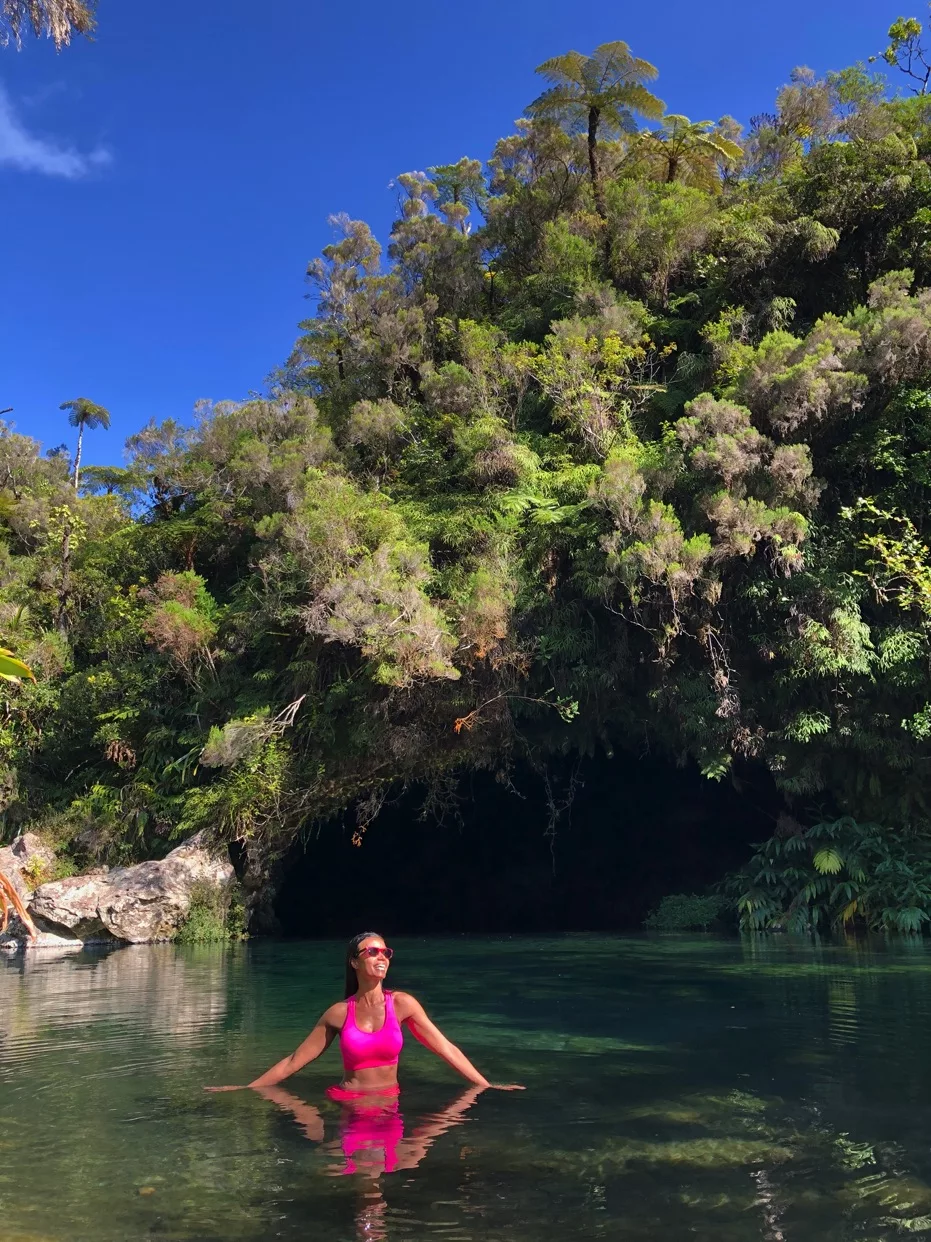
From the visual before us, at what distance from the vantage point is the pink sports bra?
16.3 ft

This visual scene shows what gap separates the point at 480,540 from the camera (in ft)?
52.5

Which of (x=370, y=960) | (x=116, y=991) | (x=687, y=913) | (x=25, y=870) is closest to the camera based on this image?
(x=370, y=960)

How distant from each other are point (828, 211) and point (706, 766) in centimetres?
1040

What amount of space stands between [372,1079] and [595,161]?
854 inches

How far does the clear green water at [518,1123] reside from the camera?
10.8 feet

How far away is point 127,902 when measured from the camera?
608 inches

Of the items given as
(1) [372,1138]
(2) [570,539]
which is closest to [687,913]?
(2) [570,539]

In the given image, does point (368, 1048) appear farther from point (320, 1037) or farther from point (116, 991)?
point (116, 991)

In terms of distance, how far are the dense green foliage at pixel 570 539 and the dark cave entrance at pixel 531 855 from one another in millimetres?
2610

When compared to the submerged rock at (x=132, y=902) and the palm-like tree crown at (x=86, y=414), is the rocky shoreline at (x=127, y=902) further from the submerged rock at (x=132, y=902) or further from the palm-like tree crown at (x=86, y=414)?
the palm-like tree crown at (x=86, y=414)

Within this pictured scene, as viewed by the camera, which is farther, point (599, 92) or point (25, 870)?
point (599, 92)

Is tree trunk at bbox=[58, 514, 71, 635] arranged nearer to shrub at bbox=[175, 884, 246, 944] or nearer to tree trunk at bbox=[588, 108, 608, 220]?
shrub at bbox=[175, 884, 246, 944]

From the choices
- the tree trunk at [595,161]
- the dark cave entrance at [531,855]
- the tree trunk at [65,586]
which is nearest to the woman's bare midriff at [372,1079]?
the dark cave entrance at [531,855]

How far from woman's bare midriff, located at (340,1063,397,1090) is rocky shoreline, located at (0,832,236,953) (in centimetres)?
1147
